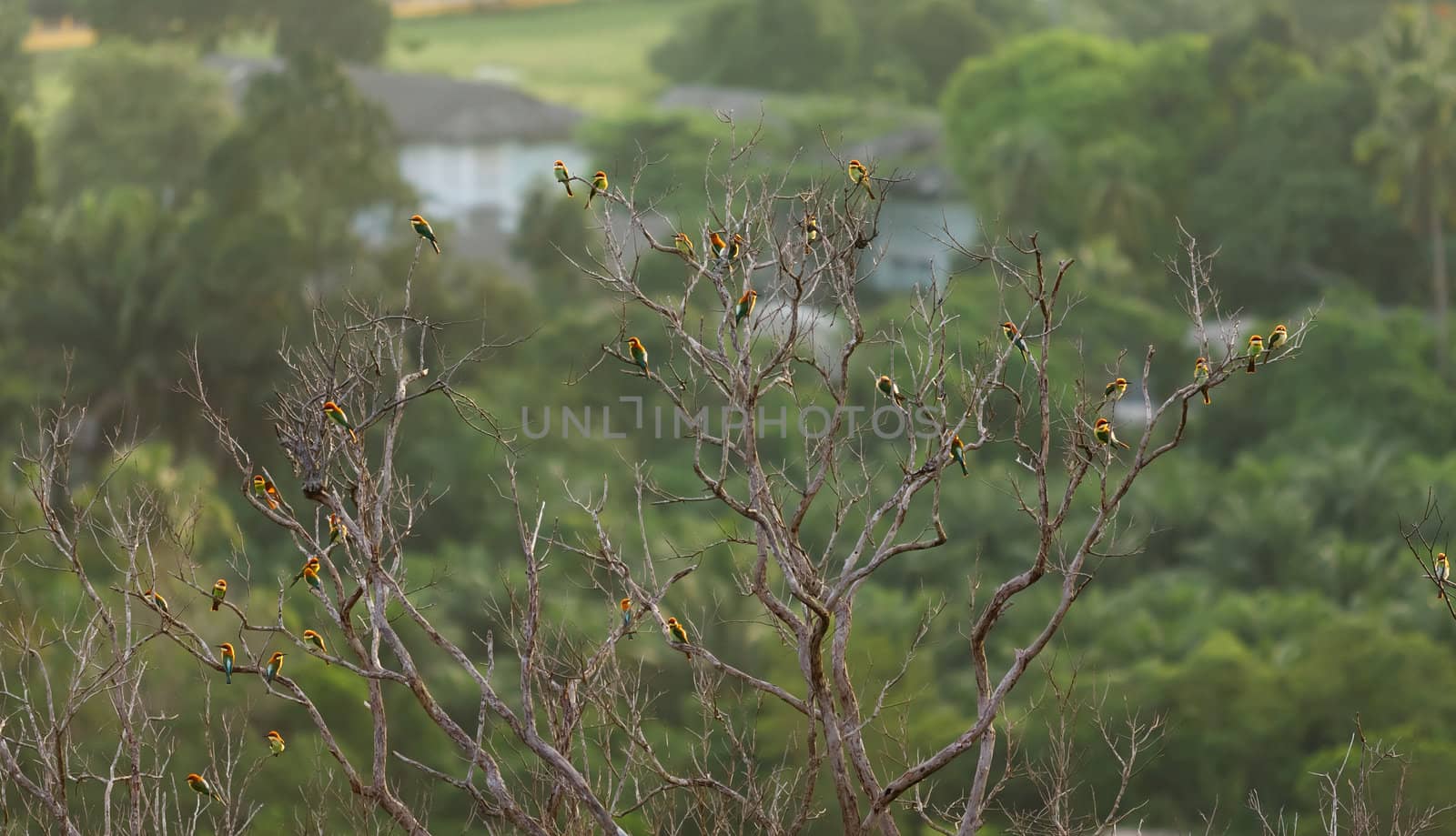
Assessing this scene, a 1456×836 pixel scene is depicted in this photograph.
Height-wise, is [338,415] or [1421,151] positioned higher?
[338,415]

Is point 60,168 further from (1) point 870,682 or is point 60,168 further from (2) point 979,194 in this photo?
(1) point 870,682

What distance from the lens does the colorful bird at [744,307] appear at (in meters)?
7.21

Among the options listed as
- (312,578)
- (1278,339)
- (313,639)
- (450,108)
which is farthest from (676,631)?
(450,108)

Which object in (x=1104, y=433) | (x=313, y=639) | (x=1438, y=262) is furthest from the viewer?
(x=1438, y=262)

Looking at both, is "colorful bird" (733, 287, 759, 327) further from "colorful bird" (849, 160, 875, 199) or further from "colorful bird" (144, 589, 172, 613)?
"colorful bird" (144, 589, 172, 613)

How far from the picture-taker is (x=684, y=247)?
7434mm

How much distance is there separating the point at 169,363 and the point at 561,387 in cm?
632

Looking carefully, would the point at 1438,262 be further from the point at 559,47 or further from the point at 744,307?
the point at 744,307

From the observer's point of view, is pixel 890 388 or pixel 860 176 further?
pixel 890 388

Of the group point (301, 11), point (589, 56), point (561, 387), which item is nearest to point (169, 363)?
point (561, 387)

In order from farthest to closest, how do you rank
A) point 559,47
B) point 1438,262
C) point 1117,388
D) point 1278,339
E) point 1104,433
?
point 559,47 < point 1438,262 < point 1278,339 < point 1104,433 < point 1117,388

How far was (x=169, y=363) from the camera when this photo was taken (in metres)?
27.3

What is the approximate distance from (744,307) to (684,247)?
37 cm

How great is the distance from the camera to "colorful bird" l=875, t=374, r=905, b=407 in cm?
745
